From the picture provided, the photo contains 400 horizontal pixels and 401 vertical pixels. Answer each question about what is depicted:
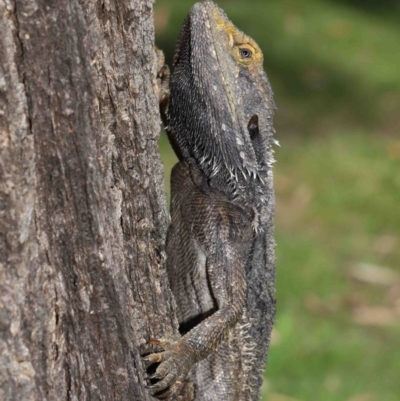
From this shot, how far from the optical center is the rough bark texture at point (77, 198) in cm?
243

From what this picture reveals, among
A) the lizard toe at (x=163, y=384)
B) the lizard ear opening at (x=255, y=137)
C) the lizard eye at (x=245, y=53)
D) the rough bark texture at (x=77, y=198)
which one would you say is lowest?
the lizard toe at (x=163, y=384)

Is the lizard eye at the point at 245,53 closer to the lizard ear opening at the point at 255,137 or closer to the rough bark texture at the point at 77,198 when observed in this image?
the lizard ear opening at the point at 255,137

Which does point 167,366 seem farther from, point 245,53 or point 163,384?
point 245,53

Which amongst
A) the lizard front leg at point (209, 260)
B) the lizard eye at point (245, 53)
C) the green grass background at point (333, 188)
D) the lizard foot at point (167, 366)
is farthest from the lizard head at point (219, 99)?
the green grass background at point (333, 188)

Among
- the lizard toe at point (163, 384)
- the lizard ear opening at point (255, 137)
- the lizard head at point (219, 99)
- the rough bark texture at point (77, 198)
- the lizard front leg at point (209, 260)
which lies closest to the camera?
the rough bark texture at point (77, 198)

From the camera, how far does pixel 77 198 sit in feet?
8.62

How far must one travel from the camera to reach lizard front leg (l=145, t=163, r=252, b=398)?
3.16m

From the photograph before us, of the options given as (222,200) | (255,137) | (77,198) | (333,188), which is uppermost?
(333,188)

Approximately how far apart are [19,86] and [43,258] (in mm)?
614

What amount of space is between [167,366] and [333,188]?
7070 mm

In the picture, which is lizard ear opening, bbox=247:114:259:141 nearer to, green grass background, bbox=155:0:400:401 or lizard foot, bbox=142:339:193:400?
lizard foot, bbox=142:339:193:400

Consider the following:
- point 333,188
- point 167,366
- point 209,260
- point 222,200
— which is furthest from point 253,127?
point 333,188

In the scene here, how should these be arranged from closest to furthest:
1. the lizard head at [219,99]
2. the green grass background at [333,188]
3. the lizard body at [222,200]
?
the lizard body at [222,200] → the lizard head at [219,99] → the green grass background at [333,188]

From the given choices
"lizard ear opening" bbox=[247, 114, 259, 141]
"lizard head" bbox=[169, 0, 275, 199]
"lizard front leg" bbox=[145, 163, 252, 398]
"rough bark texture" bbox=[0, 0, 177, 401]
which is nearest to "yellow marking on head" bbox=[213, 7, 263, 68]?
"lizard head" bbox=[169, 0, 275, 199]
